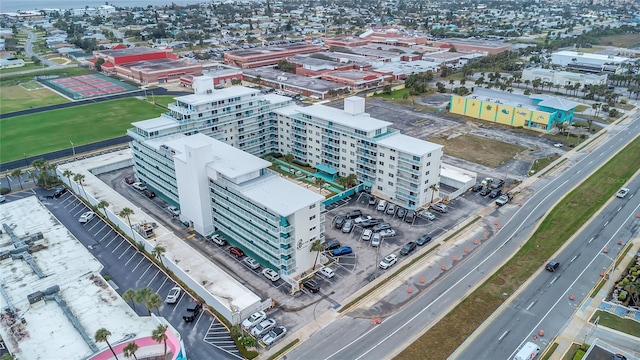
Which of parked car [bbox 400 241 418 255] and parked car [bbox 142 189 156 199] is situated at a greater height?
parked car [bbox 142 189 156 199]

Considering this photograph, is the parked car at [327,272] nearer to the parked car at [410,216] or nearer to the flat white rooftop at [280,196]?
the flat white rooftop at [280,196]

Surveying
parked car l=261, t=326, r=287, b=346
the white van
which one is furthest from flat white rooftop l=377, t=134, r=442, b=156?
parked car l=261, t=326, r=287, b=346

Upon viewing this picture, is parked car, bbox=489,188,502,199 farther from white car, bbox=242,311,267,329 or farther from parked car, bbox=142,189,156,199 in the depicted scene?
parked car, bbox=142,189,156,199

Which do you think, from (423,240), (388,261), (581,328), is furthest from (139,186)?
(581,328)

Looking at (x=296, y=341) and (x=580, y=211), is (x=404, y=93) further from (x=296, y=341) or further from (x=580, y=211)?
(x=296, y=341)

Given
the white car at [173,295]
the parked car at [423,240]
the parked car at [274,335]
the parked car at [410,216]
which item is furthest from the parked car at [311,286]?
the parked car at [410,216]

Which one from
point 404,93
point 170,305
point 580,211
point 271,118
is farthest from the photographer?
point 404,93

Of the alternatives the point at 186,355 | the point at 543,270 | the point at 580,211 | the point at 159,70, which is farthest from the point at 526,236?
the point at 159,70
